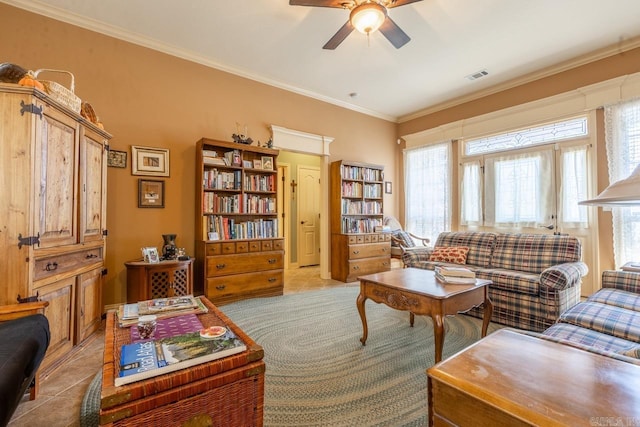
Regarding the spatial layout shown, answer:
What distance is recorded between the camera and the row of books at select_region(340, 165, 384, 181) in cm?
491

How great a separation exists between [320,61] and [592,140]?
12.0ft

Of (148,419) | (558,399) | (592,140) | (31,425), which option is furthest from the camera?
(592,140)

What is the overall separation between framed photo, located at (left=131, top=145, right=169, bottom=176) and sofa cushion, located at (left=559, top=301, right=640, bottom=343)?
4018mm

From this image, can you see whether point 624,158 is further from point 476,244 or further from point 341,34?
point 341,34

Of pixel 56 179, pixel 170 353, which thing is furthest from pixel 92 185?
pixel 170 353

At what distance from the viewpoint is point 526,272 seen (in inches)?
122

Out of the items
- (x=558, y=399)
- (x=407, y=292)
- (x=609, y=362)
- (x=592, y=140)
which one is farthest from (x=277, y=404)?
(x=592, y=140)

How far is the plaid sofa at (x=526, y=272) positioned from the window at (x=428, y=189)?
149 cm

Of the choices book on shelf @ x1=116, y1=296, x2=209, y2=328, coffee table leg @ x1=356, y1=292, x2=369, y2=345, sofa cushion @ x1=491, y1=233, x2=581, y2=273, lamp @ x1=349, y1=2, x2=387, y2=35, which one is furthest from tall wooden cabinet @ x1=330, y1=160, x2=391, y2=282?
book on shelf @ x1=116, y1=296, x2=209, y2=328

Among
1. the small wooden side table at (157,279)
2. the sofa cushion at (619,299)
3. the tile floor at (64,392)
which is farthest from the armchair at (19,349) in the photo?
the sofa cushion at (619,299)

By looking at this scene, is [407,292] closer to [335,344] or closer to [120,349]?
[335,344]

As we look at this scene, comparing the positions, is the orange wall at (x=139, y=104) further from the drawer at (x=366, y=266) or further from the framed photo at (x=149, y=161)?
the drawer at (x=366, y=266)

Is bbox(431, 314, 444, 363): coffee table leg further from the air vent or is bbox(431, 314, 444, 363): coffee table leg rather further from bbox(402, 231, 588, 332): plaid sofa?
the air vent

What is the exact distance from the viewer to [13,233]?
1.71m
